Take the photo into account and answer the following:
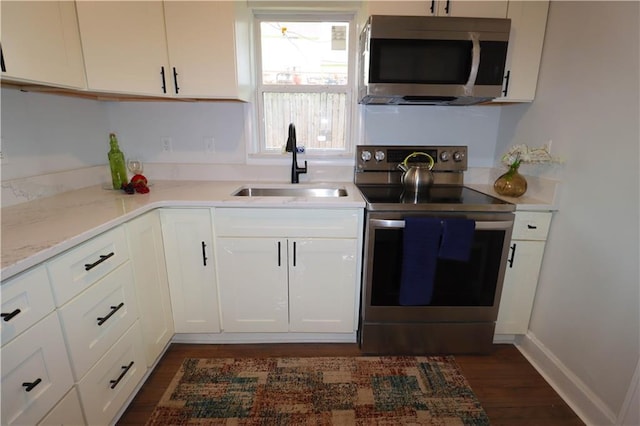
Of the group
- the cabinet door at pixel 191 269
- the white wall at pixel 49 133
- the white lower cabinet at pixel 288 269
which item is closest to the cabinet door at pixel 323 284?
the white lower cabinet at pixel 288 269

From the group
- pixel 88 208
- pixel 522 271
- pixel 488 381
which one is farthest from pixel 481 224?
pixel 88 208

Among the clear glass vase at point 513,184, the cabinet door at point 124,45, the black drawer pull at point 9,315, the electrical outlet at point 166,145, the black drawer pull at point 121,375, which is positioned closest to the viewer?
the black drawer pull at point 9,315

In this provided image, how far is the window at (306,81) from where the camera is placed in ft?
6.81

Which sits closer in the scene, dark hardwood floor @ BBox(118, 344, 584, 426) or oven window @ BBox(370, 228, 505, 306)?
dark hardwood floor @ BBox(118, 344, 584, 426)

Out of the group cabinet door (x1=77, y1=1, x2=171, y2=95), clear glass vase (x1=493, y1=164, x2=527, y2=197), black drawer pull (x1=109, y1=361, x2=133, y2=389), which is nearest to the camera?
black drawer pull (x1=109, y1=361, x2=133, y2=389)

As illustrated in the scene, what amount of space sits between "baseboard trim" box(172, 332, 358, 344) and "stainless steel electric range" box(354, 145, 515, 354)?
18 centimetres

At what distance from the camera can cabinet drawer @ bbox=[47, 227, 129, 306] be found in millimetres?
995

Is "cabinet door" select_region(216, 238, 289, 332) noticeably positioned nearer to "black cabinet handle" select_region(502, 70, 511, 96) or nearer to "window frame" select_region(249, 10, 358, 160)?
"window frame" select_region(249, 10, 358, 160)

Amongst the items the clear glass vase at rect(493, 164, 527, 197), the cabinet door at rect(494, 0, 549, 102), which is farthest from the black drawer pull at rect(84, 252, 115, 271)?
the cabinet door at rect(494, 0, 549, 102)

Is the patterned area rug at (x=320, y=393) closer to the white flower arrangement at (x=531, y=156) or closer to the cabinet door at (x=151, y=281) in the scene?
the cabinet door at (x=151, y=281)

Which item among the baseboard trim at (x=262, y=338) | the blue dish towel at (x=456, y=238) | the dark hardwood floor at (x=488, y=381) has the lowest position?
the dark hardwood floor at (x=488, y=381)

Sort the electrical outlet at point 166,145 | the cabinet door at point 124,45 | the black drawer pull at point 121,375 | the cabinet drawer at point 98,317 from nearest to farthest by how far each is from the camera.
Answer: the cabinet drawer at point 98,317 < the black drawer pull at point 121,375 < the cabinet door at point 124,45 < the electrical outlet at point 166,145

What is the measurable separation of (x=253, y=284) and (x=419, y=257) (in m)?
0.92

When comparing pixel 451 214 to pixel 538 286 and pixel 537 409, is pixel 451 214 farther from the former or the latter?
pixel 537 409
